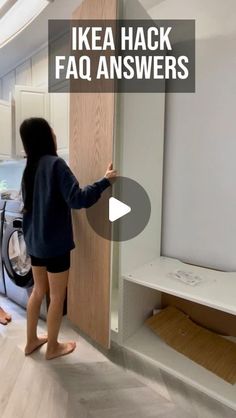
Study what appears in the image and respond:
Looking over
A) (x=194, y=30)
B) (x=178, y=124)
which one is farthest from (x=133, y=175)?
(x=194, y=30)

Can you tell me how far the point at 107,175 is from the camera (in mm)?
1426

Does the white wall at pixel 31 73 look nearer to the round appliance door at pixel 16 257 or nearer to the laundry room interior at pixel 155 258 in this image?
the laundry room interior at pixel 155 258

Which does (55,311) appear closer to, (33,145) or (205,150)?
(33,145)

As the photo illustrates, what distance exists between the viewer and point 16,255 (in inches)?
88.0

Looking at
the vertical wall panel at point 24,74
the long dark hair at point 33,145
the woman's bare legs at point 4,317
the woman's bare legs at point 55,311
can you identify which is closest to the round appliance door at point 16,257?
the woman's bare legs at point 4,317

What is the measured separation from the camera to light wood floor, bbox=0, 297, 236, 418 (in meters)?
1.28

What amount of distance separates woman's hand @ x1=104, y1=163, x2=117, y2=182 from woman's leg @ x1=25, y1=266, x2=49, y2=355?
0.67 meters

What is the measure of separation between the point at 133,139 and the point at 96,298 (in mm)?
973

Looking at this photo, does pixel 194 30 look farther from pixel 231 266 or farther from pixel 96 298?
pixel 96 298

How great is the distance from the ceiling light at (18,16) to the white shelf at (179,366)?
2.51 meters

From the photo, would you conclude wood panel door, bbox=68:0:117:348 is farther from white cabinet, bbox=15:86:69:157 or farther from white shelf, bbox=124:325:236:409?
white cabinet, bbox=15:86:69:157

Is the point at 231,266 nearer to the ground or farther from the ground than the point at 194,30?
nearer to the ground

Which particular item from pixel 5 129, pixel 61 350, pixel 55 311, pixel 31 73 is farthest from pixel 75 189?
pixel 31 73

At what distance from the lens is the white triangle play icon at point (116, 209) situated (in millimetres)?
1506
